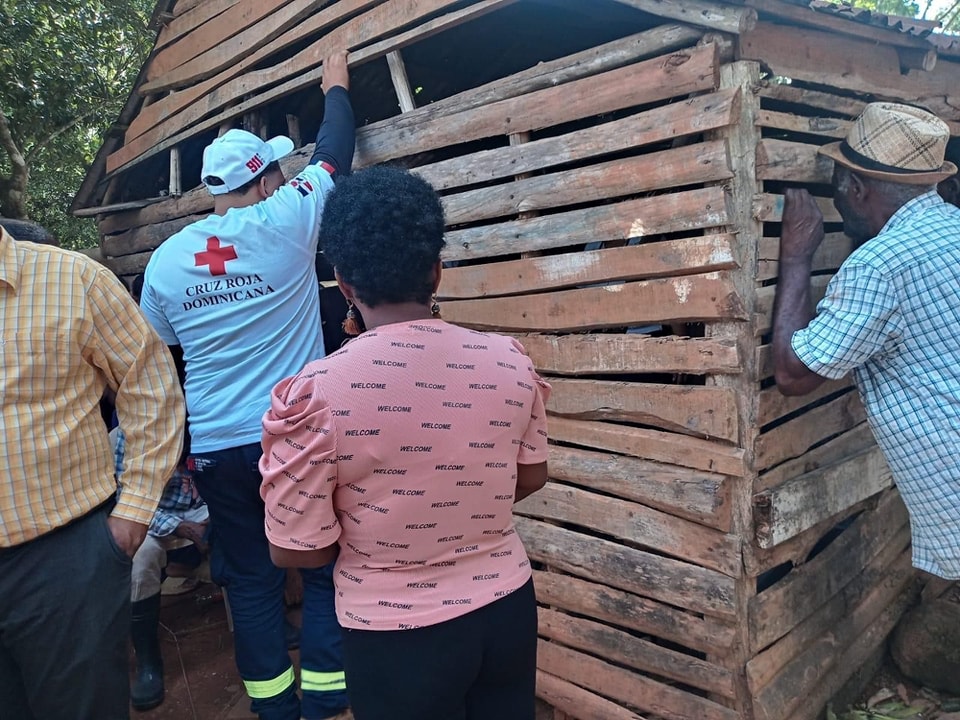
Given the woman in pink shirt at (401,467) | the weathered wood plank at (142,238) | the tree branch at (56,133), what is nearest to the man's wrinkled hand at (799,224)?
the woman in pink shirt at (401,467)

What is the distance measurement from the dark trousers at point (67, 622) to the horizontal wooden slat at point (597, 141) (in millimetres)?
2185

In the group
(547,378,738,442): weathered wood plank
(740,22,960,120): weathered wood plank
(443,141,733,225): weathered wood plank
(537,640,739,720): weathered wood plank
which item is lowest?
(537,640,739,720): weathered wood plank

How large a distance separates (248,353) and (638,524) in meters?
1.84

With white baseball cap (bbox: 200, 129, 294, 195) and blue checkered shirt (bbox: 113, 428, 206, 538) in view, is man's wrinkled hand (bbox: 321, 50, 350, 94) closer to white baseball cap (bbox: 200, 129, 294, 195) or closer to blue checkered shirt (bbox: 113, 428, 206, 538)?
white baseball cap (bbox: 200, 129, 294, 195)

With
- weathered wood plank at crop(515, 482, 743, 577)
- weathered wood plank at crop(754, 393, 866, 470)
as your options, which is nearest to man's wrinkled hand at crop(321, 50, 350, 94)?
weathered wood plank at crop(515, 482, 743, 577)

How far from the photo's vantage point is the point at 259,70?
4477 millimetres

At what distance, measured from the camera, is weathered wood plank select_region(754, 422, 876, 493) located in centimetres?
290

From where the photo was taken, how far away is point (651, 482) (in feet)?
9.93

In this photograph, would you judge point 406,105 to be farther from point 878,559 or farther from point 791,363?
point 878,559

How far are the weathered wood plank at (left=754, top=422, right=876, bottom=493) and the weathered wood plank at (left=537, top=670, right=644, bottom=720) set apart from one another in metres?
1.31

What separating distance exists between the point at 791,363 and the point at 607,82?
1.34 metres

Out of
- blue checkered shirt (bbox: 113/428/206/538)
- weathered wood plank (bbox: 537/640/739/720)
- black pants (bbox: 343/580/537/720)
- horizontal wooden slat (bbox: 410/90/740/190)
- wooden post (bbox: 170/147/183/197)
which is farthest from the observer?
wooden post (bbox: 170/147/183/197)

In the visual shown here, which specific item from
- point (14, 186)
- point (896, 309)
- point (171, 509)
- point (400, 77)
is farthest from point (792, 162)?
point (14, 186)

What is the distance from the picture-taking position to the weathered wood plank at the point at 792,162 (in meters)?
2.68
